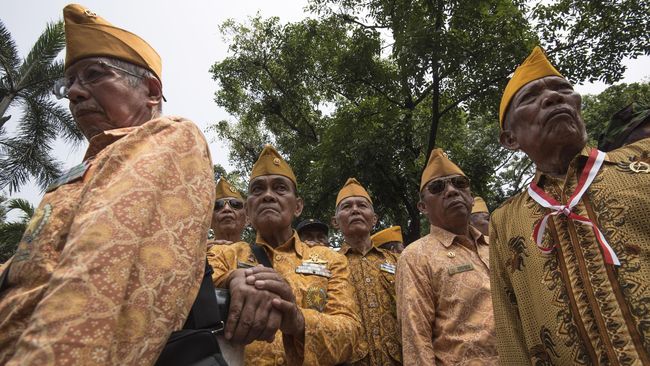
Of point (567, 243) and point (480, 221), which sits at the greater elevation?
point (480, 221)

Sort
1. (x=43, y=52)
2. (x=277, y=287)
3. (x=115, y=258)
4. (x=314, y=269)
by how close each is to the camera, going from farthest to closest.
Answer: (x=43, y=52)
(x=314, y=269)
(x=277, y=287)
(x=115, y=258)

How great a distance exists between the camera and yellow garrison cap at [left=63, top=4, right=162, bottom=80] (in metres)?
1.74

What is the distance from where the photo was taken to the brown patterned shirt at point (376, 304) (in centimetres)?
349

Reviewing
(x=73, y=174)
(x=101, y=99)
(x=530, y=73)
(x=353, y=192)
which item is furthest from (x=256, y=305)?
(x=353, y=192)

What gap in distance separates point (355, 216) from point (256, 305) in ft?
11.4

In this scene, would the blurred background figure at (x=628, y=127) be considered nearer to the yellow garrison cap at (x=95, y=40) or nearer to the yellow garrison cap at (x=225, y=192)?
the yellow garrison cap at (x=95, y=40)

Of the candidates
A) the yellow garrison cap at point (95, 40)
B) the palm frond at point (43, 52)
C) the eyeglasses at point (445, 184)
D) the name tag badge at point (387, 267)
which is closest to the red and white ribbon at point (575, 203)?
the eyeglasses at point (445, 184)

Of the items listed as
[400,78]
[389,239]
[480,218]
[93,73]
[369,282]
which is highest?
[400,78]

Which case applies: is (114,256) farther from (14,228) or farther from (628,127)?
(14,228)

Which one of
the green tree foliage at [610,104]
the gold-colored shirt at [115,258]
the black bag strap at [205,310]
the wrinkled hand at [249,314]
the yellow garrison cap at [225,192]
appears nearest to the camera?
the gold-colored shirt at [115,258]

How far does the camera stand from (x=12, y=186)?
13711mm

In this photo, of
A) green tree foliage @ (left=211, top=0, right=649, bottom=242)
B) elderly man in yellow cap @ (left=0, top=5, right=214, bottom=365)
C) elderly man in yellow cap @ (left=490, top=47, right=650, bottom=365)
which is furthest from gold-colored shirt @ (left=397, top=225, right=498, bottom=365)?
green tree foliage @ (left=211, top=0, right=649, bottom=242)

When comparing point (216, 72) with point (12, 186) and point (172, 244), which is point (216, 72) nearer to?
point (12, 186)

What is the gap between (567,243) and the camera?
196 cm
